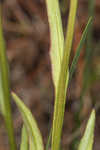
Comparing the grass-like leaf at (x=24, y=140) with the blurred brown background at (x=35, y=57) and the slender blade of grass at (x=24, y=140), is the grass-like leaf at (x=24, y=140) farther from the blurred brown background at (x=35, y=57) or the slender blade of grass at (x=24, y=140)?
the blurred brown background at (x=35, y=57)

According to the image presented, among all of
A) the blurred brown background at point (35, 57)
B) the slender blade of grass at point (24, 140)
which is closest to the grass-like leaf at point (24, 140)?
the slender blade of grass at point (24, 140)

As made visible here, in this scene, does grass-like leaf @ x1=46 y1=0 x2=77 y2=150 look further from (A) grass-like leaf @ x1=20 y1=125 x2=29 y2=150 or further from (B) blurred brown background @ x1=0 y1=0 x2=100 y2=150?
(B) blurred brown background @ x1=0 y1=0 x2=100 y2=150

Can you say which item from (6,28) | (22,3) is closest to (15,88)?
(6,28)

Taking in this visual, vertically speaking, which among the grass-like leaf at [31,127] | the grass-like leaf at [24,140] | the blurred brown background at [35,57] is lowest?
the blurred brown background at [35,57]

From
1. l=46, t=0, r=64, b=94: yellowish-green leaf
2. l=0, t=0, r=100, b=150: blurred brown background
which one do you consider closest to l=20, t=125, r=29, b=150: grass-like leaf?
l=46, t=0, r=64, b=94: yellowish-green leaf

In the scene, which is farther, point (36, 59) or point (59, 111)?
point (36, 59)

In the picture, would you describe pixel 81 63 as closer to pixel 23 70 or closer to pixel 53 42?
pixel 23 70

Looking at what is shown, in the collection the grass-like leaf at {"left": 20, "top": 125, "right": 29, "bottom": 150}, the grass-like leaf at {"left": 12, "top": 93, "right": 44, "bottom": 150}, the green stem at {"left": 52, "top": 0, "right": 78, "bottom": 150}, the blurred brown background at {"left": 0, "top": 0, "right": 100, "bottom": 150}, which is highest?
the green stem at {"left": 52, "top": 0, "right": 78, "bottom": 150}

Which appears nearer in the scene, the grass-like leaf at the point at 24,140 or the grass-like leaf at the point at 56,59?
the grass-like leaf at the point at 56,59

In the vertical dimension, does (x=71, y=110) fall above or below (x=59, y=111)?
below

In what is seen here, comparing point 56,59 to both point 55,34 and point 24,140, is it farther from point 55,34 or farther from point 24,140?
point 24,140

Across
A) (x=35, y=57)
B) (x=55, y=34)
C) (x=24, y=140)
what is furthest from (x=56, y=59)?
(x=35, y=57)
